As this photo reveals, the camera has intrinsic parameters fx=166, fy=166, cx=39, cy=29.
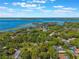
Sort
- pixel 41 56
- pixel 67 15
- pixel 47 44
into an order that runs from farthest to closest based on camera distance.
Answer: pixel 67 15, pixel 47 44, pixel 41 56

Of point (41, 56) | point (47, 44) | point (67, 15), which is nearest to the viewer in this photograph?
point (41, 56)

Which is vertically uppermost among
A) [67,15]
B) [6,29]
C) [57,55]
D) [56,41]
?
[67,15]

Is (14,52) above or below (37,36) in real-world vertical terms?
below

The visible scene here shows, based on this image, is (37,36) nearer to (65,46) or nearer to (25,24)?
(25,24)

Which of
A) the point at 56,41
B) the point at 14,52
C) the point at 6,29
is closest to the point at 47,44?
the point at 56,41

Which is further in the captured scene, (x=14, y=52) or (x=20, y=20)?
(x=20, y=20)

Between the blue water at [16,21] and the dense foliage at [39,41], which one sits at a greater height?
the blue water at [16,21]

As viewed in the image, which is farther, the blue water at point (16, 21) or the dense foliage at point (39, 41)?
the blue water at point (16, 21)

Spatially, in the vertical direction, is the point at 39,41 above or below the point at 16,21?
below

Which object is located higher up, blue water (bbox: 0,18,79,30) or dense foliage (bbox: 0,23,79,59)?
blue water (bbox: 0,18,79,30)

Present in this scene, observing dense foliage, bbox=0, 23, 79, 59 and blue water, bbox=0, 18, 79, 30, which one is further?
blue water, bbox=0, 18, 79, 30

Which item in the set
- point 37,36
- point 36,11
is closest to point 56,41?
point 37,36
